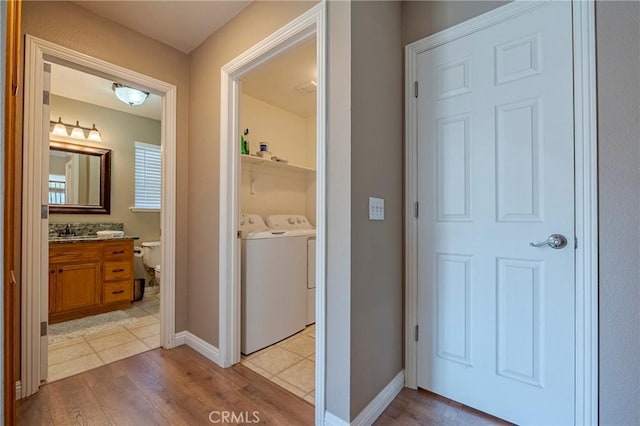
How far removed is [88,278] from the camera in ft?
10.0

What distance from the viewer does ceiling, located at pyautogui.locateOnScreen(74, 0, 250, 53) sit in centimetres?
191

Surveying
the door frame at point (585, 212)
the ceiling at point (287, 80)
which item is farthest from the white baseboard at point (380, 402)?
the ceiling at point (287, 80)

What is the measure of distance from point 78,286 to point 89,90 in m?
2.19

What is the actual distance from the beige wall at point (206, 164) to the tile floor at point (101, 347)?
1.63 ft

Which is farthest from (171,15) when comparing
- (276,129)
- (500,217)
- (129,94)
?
(500,217)

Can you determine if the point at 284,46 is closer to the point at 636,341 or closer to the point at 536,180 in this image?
the point at 536,180

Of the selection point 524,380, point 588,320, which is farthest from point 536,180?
point 524,380

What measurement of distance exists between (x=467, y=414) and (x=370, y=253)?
1.03 metres

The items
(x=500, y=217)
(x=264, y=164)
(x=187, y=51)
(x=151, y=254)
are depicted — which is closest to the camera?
(x=500, y=217)

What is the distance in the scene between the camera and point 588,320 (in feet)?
4.05

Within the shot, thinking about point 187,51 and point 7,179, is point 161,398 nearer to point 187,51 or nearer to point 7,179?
point 7,179

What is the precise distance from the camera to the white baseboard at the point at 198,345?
82.3 inches

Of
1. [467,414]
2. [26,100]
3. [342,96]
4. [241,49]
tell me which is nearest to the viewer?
[342,96]

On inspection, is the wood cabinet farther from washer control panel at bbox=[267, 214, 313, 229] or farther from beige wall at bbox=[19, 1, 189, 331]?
washer control panel at bbox=[267, 214, 313, 229]
